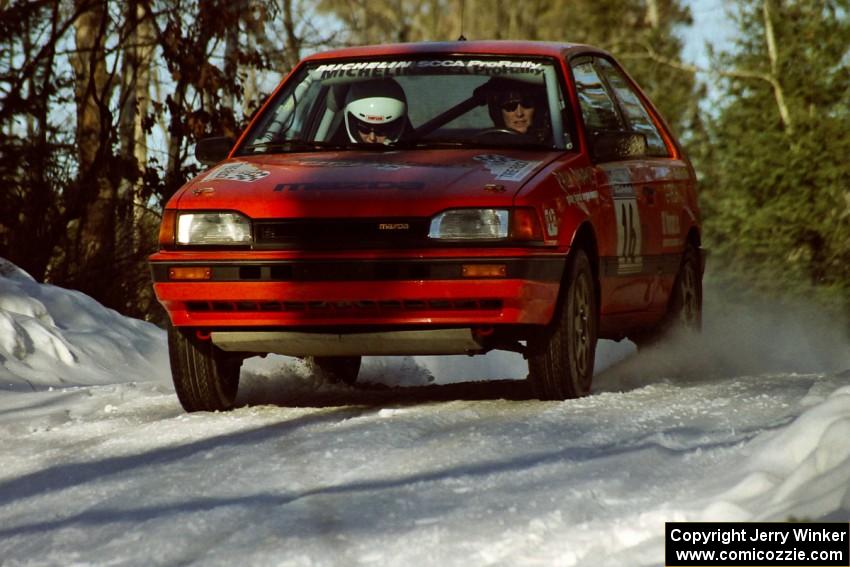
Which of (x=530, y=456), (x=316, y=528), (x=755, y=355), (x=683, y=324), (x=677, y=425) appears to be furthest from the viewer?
(x=755, y=355)

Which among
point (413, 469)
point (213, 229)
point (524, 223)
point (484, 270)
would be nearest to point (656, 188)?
point (524, 223)

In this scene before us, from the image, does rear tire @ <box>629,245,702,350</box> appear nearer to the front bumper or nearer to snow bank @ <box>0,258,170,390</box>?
the front bumper

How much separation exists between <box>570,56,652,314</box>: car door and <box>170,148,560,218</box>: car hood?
45 centimetres

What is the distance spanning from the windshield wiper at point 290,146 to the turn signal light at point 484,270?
1.29m

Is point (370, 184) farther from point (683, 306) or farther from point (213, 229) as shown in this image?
point (683, 306)

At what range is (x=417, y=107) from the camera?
828 cm

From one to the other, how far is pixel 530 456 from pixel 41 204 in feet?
28.2

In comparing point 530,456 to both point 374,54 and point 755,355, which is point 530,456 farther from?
point 755,355

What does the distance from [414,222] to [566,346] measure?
2.92ft

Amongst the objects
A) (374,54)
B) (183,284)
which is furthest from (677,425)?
(374,54)

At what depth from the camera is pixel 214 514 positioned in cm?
517

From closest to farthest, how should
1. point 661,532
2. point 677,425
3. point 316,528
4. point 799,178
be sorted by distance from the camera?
point 661,532
point 316,528
point 677,425
point 799,178

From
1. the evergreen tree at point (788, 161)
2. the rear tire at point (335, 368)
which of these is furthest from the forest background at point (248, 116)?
the rear tire at point (335, 368)

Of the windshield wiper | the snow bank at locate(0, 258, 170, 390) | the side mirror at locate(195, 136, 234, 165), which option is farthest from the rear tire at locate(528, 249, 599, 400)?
the snow bank at locate(0, 258, 170, 390)
